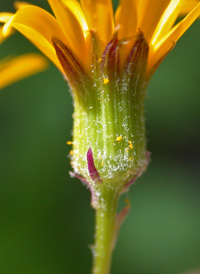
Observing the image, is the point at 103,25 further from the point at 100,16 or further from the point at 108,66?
the point at 108,66

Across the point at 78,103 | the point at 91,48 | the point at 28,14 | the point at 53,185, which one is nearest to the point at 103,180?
the point at 78,103

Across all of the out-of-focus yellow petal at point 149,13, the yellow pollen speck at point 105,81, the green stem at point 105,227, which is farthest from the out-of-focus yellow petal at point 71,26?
the green stem at point 105,227

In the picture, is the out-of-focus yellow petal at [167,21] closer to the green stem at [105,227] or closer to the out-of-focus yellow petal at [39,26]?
the out-of-focus yellow petal at [39,26]

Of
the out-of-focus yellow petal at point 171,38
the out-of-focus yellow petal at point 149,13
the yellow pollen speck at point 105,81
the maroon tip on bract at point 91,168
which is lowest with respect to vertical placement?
the maroon tip on bract at point 91,168

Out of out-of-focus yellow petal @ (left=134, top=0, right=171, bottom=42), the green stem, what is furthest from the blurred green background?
out-of-focus yellow petal @ (left=134, top=0, right=171, bottom=42)

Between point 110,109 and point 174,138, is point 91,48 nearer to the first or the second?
point 110,109

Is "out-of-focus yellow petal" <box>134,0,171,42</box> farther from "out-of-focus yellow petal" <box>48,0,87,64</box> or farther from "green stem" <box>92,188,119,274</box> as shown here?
"green stem" <box>92,188,119,274</box>
